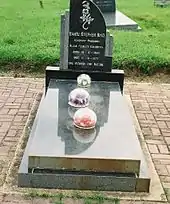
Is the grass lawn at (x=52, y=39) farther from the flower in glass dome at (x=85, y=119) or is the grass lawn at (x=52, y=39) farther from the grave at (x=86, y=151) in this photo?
the flower in glass dome at (x=85, y=119)

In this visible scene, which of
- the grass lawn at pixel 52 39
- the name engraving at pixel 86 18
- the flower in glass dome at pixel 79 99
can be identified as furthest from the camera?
the grass lawn at pixel 52 39

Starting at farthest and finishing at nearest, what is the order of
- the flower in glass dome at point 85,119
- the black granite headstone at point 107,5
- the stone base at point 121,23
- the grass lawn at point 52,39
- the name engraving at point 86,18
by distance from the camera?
the black granite headstone at point 107,5, the stone base at point 121,23, the grass lawn at point 52,39, the name engraving at point 86,18, the flower in glass dome at point 85,119

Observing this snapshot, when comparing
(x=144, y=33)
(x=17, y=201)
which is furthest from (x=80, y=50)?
(x=144, y=33)

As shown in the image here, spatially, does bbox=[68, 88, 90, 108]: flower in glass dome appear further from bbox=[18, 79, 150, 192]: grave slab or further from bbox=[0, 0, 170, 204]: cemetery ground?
bbox=[18, 79, 150, 192]: grave slab

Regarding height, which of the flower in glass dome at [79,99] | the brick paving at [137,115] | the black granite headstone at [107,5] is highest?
the flower in glass dome at [79,99]

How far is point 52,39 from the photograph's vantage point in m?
8.70

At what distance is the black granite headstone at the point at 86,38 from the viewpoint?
5.34 metres

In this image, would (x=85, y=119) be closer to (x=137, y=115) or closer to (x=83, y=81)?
(x=83, y=81)

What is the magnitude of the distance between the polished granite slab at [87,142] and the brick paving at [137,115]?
30 cm

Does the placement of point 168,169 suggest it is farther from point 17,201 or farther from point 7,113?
point 7,113

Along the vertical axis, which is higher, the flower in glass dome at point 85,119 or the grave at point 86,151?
the flower in glass dome at point 85,119

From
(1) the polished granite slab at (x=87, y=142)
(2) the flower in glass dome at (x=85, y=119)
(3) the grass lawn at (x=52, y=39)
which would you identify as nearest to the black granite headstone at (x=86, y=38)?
(1) the polished granite slab at (x=87, y=142)

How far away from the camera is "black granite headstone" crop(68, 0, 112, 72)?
534 centimetres

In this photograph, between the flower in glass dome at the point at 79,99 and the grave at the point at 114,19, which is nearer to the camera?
the flower in glass dome at the point at 79,99
